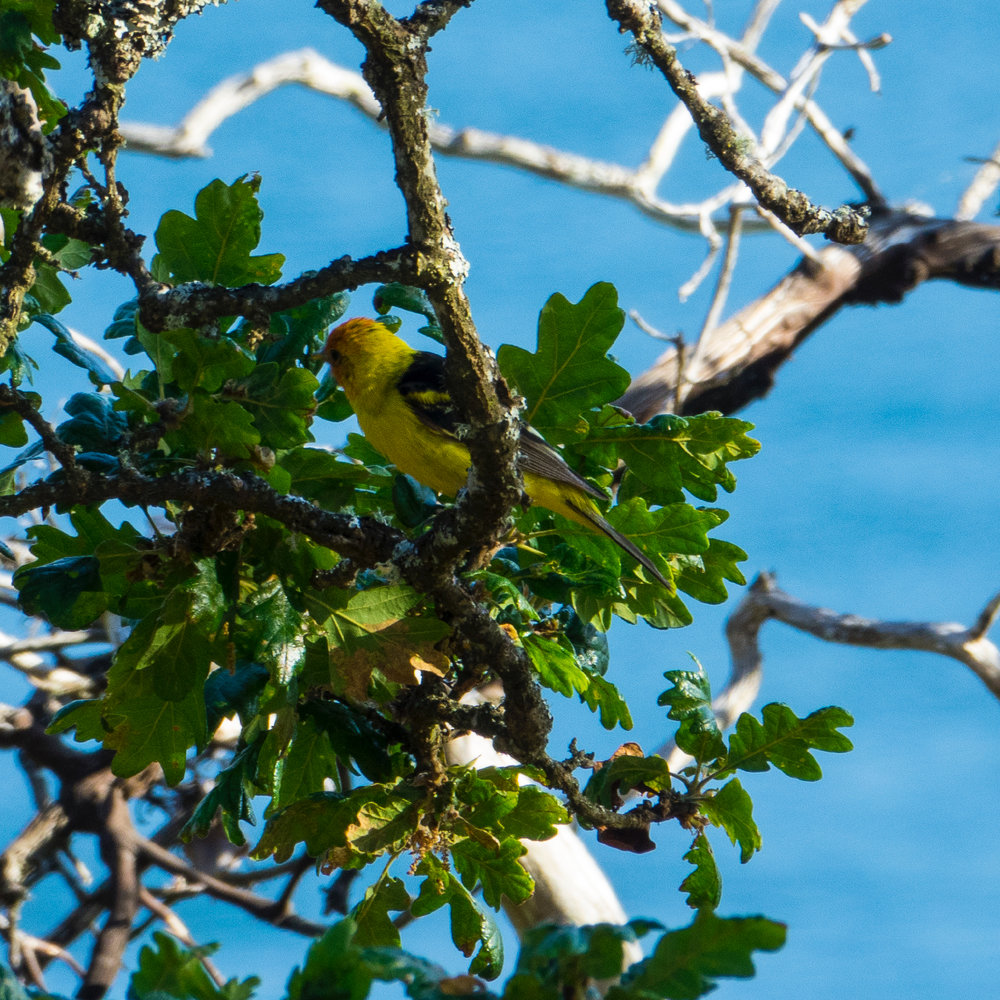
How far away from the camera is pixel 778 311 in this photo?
7777 mm

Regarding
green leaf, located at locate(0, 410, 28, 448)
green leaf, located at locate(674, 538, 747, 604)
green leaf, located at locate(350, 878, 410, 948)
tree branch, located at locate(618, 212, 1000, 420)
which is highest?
tree branch, located at locate(618, 212, 1000, 420)

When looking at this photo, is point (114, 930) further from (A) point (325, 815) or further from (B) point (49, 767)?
(A) point (325, 815)

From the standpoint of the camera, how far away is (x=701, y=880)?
2.12 meters

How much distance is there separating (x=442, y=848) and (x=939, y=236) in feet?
23.9

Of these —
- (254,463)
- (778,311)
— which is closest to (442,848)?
(254,463)

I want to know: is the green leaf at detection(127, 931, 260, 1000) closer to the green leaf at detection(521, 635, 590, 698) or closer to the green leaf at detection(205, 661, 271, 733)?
the green leaf at detection(205, 661, 271, 733)

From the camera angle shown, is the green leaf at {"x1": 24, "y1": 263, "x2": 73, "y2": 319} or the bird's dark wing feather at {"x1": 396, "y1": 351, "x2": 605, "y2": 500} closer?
the bird's dark wing feather at {"x1": 396, "y1": 351, "x2": 605, "y2": 500}

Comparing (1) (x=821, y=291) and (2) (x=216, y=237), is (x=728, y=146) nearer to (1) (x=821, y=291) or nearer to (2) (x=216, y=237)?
(2) (x=216, y=237)

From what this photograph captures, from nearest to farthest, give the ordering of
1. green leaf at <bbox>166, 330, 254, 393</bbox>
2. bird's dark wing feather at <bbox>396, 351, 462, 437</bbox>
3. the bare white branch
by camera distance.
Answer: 1. green leaf at <bbox>166, 330, 254, 393</bbox>
2. bird's dark wing feather at <bbox>396, 351, 462, 437</bbox>
3. the bare white branch

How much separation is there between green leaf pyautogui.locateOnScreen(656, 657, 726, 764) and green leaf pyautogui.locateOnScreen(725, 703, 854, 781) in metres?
0.04

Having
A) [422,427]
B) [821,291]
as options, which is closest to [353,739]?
[422,427]

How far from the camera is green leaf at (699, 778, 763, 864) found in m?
2.15

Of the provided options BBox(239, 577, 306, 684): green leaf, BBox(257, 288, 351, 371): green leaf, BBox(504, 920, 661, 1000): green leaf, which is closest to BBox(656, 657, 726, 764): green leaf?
BBox(239, 577, 306, 684): green leaf

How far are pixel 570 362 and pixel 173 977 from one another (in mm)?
1393
